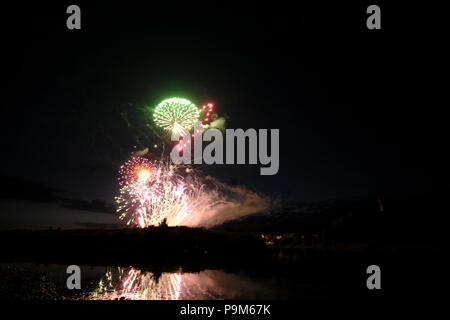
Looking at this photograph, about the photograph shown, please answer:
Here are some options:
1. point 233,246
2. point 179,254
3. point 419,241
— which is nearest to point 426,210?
point 419,241

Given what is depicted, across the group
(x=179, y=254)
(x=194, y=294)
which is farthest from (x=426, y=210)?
(x=194, y=294)

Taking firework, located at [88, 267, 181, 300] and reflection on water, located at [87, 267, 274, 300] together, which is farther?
reflection on water, located at [87, 267, 274, 300]

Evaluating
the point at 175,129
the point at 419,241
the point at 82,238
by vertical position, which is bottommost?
the point at 419,241

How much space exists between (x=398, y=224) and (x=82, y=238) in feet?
395

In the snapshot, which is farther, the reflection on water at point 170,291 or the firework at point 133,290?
the reflection on water at point 170,291

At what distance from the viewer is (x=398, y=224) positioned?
11919 cm

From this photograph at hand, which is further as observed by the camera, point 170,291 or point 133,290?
point 170,291

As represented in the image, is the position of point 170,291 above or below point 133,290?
below
